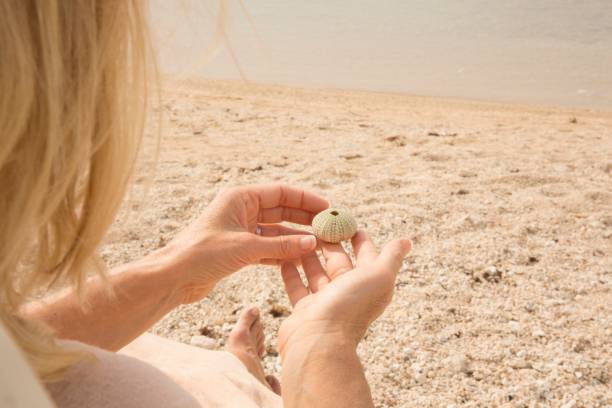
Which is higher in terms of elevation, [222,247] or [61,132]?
[61,132]

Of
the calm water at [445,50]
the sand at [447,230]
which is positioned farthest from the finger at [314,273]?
the calm water at [445,50]

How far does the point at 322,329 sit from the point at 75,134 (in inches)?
42.2

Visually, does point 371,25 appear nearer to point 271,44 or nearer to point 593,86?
point 271,44

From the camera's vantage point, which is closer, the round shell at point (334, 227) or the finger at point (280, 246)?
the finger at point (280, 246)

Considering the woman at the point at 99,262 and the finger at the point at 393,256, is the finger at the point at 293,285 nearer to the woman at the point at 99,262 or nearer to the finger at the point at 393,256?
the woman at the point at 99,262

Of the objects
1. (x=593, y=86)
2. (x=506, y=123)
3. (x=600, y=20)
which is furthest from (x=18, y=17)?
(x=600, y=20)

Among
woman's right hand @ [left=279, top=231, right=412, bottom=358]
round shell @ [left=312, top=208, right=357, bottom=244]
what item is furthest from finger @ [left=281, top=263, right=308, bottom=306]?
round shell @ [left=312, top=208, right=357, bottom=244]

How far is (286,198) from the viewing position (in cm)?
265

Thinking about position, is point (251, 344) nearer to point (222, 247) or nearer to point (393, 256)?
point (222, 247)

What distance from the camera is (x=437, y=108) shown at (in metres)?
7.90

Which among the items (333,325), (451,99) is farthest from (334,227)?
(451,99)

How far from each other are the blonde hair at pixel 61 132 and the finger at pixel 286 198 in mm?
1300

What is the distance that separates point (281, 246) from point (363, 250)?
356 mm

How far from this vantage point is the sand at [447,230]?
262cm
